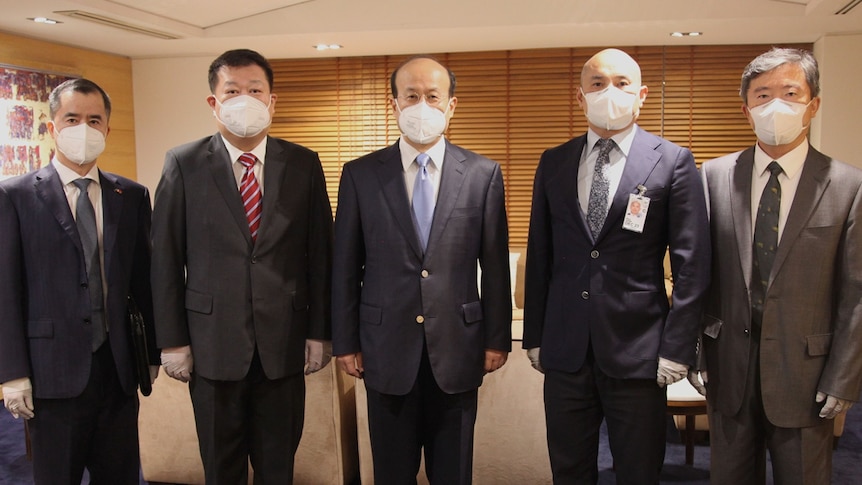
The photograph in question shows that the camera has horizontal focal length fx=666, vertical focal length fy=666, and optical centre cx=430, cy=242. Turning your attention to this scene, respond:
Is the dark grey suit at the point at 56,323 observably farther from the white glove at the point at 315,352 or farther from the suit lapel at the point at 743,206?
the suit lapel at the point at 743,206

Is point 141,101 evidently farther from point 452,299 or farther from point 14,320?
point 452,299

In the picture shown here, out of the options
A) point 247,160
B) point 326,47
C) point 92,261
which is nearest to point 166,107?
point 326,47

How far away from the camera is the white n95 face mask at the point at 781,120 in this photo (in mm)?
2039

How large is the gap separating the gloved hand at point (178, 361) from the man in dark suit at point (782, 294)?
1.69 meters

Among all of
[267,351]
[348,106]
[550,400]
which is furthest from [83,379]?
[348,106]

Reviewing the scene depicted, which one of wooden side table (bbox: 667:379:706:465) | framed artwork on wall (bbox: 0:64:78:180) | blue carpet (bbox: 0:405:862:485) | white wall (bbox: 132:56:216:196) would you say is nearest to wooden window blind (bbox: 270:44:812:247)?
white wall (bbox: 132:56:216:196)

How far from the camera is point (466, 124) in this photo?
6195 mm

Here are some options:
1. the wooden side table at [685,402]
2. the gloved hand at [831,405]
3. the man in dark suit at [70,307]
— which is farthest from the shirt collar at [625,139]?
the man in dark suit at [70,307]

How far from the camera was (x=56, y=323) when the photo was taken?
223 cm

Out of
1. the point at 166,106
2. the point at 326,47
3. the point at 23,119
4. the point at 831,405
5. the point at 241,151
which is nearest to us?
the point at 831,405

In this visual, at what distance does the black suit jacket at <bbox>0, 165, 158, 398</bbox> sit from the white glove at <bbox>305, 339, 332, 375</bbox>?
2.06 feet

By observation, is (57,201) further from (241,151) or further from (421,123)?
(421,123)

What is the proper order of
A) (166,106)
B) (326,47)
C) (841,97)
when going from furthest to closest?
(166,106) → (326,47) → (841,97)

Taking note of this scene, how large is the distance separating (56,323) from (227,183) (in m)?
0.75
